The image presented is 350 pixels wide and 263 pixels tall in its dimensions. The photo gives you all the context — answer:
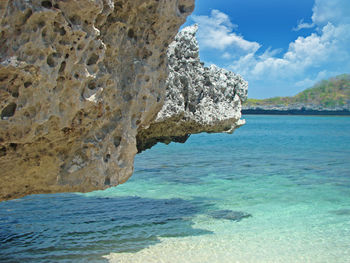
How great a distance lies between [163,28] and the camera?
4.83m

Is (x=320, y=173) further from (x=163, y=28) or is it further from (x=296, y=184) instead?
(x=163, y=28)

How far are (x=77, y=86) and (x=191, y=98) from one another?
3294 mm

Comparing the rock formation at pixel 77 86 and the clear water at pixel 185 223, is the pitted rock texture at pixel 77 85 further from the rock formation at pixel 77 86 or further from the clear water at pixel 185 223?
the clear water at pixel 185 223

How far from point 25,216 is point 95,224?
1.80m

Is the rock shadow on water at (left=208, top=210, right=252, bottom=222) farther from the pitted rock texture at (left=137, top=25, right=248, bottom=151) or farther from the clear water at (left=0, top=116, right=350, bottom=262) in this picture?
the pitted rock texture at (left=137, top=25, right=248, bottom=151)

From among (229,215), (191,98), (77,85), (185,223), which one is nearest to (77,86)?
(77,85)

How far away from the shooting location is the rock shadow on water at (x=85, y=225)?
6.28m

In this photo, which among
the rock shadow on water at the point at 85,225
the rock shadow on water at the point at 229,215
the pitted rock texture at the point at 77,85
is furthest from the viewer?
the rock shadow on water at the point at 229,215

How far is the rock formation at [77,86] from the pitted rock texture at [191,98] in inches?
13.7

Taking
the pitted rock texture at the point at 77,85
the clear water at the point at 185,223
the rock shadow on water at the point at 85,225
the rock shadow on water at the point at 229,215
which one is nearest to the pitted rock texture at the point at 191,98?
the pitted rock texture at the point at 77,85

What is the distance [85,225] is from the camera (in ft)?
25.3

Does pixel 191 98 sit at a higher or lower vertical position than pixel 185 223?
higher

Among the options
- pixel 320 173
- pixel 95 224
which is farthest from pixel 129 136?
pixel 320 173

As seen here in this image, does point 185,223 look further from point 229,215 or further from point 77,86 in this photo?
point 77,86
